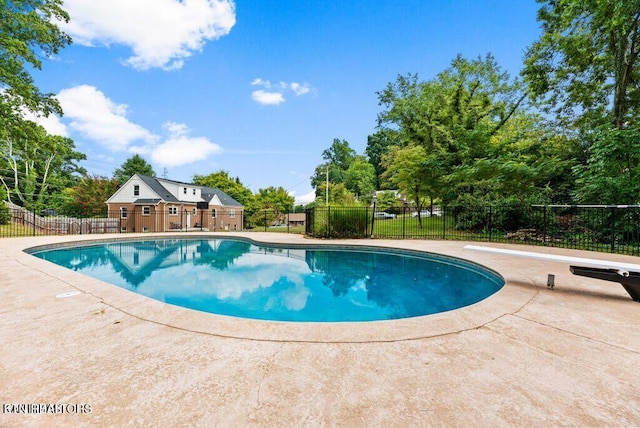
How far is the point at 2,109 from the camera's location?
780 cm

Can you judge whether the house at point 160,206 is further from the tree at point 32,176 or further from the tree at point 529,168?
the tree at point 529,168

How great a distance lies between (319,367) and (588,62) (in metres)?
16.0

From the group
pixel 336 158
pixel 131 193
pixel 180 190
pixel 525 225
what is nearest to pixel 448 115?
pixel 525 225

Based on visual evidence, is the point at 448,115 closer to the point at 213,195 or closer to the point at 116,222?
the point at 213,195

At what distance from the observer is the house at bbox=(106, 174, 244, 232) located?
2041 cm

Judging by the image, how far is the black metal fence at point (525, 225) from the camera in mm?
8352

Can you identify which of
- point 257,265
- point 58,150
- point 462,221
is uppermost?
point 58,150

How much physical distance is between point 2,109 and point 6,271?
6.77m

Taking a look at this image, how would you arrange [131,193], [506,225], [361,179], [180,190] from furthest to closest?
1. [361,179]
2. [180,190]
3. [131,193]
4. [506,225]

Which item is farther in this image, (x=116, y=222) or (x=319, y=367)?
(x=116, y=222)

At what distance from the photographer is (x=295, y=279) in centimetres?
627

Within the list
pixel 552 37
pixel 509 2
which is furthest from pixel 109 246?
pixel 552 37

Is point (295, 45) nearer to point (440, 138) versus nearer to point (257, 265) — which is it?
point (440, 138)

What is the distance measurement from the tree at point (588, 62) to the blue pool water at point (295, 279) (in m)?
9.26
